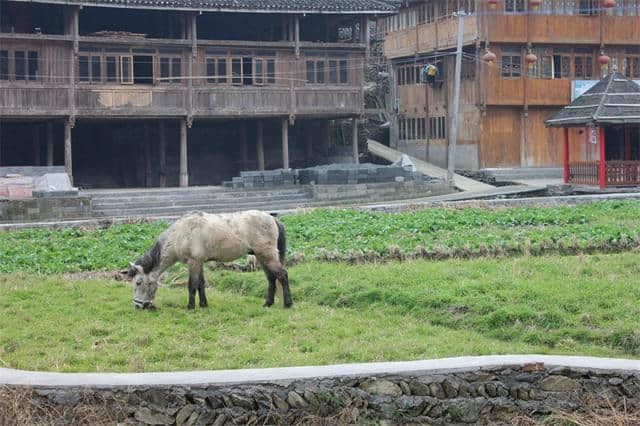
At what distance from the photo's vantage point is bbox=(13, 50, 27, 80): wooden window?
38.2 metres

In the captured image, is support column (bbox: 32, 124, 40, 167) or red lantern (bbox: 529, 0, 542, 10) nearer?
support column (bbox: 32, 124, 40, 167)

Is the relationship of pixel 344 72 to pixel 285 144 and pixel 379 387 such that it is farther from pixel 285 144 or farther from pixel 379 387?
pixel 379 387

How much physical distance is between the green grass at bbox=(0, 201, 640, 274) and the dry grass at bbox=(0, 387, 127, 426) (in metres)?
9.10

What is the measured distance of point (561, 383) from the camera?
39.1 ft

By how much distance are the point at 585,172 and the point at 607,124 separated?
2018 millimetres

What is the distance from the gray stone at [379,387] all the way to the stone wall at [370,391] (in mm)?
11

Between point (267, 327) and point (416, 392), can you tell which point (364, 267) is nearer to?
point (267, 327)

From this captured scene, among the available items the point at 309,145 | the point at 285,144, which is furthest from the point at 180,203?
the point at 309,145

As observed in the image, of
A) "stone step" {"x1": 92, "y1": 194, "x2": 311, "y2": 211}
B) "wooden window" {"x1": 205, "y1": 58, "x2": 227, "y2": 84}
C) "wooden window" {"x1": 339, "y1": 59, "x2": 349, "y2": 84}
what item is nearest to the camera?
"stone step" {"x1": 92, "y1": 194, "x2": 311, "y2": 211}

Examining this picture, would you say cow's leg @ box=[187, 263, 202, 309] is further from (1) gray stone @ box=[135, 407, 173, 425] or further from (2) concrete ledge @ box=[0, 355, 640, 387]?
(1) gray stone @ box=[135, 407, 173, 425]

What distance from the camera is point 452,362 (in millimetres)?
11992

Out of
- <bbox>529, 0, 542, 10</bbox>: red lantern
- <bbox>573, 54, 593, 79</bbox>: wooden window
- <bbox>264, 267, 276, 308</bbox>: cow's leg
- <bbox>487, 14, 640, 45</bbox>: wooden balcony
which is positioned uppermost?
<bbox>529, 0, 542, 10</bbox>: red lantern

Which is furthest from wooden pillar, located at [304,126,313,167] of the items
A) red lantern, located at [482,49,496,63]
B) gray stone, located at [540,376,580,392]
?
gray stone, located at [540,376,580,392]

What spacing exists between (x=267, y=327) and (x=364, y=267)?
4446mm
